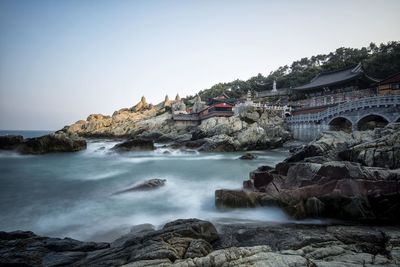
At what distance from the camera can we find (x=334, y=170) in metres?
9.84

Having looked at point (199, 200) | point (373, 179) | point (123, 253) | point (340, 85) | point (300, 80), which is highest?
point (300, 80)

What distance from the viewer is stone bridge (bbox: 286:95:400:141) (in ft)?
80.5

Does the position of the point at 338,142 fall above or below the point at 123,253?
above

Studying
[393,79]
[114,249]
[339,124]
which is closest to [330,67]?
[393,79]

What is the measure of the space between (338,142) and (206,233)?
1441 cm

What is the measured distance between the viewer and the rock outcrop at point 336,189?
27.1 ft

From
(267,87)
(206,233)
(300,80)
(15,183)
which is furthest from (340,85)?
(15,183)

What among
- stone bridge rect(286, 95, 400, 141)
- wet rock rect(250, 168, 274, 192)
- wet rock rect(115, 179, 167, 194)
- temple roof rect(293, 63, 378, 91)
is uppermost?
temple roof rect(293, 63, 378, 91)

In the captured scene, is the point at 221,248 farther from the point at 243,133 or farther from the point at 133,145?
the point at 243,133

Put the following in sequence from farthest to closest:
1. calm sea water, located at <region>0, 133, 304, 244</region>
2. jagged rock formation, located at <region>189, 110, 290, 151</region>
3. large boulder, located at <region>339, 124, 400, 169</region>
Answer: jagged rock formation, located at <region>189, 110, 290, 151</region>
large boulder, located at <region>339, 124, 400, 169</region>
calm sea water, located at <region>0, 133, 304, 244</region>

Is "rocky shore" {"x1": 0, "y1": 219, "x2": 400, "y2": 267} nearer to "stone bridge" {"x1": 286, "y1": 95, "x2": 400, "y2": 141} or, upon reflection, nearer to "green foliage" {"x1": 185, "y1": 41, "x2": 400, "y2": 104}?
"stone bridge" {"x1": 286, "y1": 95, "x2": 400, "y2": 141}

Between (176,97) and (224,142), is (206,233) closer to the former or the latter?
(224,142)

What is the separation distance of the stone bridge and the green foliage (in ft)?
75.3

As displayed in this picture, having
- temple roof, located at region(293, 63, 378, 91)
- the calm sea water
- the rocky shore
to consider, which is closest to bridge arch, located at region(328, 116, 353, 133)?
temple roof, located at region(293, 63, 378, 91)
